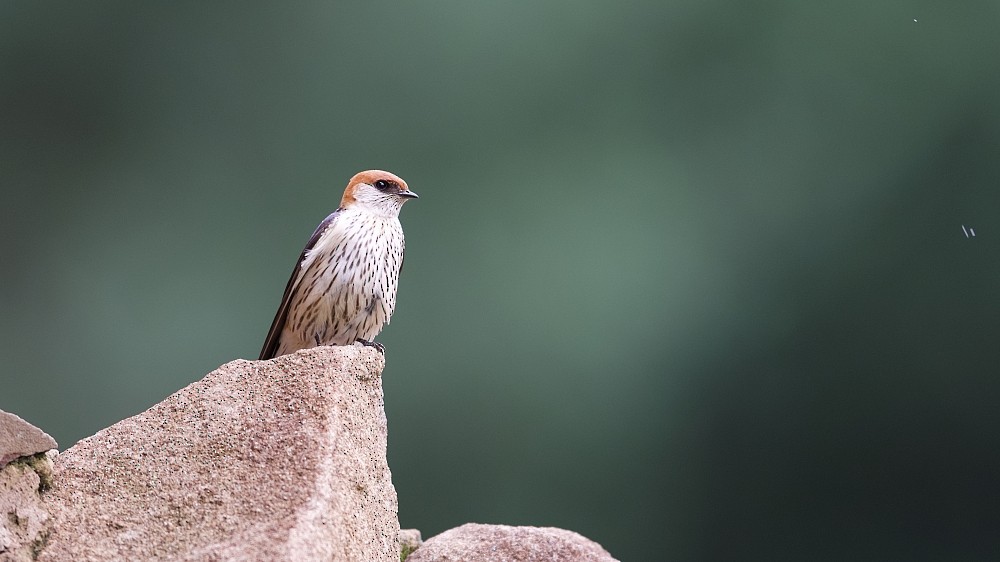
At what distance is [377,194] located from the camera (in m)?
5.52

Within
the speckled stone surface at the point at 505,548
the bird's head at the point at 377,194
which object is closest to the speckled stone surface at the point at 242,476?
the speckled stone surface at the point at 505,548

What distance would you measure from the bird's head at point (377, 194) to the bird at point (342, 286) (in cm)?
9

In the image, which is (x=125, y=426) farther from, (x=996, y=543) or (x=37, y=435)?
(x=996, y=543)

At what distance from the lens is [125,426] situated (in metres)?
3.41

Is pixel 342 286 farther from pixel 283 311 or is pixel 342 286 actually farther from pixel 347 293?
pixel 283 311

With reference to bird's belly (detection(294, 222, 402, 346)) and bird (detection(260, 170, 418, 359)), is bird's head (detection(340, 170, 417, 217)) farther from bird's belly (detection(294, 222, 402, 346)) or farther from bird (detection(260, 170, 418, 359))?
bird's belly (detection(294, 222, 402, 346))

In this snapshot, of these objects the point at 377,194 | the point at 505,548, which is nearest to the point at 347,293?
the point at 377,194

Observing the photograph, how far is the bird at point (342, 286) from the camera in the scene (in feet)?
16.6

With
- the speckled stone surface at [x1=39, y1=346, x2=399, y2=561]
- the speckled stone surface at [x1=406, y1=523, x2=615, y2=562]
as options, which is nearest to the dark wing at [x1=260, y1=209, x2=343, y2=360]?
the speckled stone surface at [x1=406, y1=523, x2=615, y2=562]

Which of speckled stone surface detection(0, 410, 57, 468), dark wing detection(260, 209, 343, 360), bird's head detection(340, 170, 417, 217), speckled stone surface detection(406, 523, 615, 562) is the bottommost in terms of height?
speckled stone surface detection(406, 523, 615, 562)

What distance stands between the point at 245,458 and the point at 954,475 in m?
6.73

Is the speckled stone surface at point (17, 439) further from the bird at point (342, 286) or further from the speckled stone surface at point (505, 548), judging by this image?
the bird at point (342, 286)

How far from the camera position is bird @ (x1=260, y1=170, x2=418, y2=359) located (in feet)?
16.6

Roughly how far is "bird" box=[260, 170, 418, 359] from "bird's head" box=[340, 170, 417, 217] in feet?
0.30
